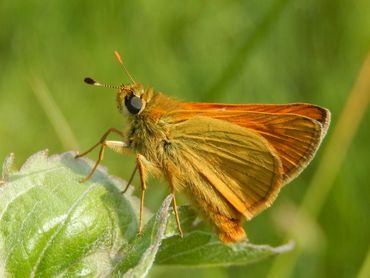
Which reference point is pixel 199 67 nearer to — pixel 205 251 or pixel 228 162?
pixel 228 162

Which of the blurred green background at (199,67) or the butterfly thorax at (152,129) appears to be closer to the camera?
the butterfly thorax at (152,129)

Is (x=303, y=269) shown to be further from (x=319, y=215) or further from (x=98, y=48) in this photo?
(x=98, y=48)

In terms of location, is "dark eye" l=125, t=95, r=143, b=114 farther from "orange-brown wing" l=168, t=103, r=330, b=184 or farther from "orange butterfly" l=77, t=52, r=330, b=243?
Answer: "orange-brown wing" l=168, t=103, r=330, b=184

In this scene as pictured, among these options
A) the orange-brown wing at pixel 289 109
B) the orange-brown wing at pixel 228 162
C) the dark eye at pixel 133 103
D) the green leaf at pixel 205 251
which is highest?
the dark eye at pixel 133 103

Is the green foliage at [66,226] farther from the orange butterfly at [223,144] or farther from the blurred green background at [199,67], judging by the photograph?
the blurred green background at [199,67]

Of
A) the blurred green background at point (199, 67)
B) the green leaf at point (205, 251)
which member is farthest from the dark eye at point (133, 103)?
the blurred green background at point (199, 67)

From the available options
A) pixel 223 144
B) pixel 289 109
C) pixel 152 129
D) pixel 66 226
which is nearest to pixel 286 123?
pixel 289 109

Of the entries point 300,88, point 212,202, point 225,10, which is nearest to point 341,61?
point 300,88
